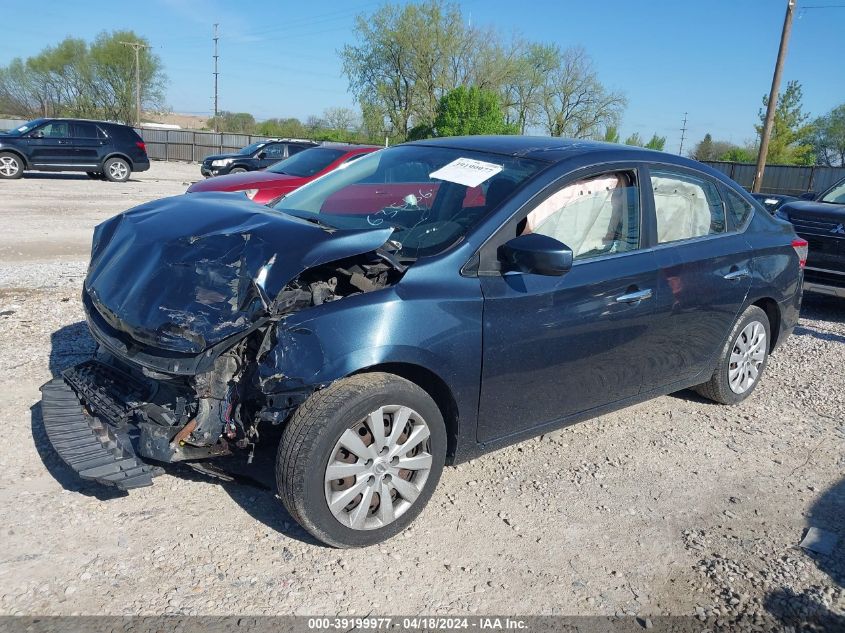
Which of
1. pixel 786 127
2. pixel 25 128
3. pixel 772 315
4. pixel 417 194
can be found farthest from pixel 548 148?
pixel 786 127

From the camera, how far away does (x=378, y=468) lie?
3.09 m

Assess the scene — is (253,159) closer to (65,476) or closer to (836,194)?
(836,194)

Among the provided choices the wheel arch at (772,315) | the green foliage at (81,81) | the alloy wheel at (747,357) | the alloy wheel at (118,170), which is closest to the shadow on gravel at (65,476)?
the alloy wheel at (747,357)

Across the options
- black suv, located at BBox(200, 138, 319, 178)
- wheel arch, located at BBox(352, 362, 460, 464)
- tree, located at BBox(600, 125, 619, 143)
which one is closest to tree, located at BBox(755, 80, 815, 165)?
tree, located at BBox(600, 125, 619, 143)

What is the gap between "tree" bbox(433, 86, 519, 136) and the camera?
108 feet

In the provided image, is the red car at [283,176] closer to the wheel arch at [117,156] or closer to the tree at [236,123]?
the wheel arch at [117,156]

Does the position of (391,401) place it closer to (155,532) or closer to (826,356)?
(155,532)

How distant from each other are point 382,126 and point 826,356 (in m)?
49.5

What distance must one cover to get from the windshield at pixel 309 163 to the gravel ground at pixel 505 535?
6.86 metres

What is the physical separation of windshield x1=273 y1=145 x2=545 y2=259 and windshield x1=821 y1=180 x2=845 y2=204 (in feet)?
23.2

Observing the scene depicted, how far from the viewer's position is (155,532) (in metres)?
3.16

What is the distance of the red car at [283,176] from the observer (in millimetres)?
9539

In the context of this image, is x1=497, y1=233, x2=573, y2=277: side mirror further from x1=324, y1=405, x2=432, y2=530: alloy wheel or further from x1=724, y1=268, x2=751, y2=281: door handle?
x1=724, y1=268, x2=751, y2=281: door handle

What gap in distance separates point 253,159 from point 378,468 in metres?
20.4
